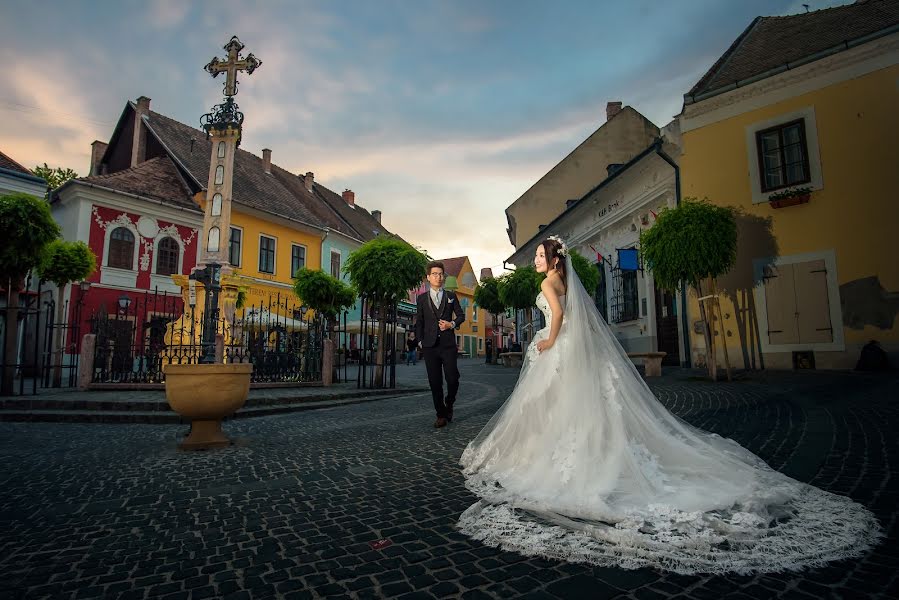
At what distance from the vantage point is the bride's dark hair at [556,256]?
4332 millimetres

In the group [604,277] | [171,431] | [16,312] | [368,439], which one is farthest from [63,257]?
[604,277]

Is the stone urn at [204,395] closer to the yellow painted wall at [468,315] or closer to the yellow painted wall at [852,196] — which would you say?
the yellow painted wall at [852,196]

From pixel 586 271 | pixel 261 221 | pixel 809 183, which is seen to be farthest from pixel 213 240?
pixel 809 183

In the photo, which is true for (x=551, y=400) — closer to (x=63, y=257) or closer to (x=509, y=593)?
(x=509, y=593)

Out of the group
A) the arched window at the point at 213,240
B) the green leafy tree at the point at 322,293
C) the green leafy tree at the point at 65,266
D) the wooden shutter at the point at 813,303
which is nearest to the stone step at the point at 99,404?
the arched window at the point at 213,240

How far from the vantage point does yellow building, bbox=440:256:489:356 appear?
59.4 m

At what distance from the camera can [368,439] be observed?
219 inches

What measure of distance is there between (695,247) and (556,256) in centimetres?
715

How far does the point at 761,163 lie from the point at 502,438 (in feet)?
40.2

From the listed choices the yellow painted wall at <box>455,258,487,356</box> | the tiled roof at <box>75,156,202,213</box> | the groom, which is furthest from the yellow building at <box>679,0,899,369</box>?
the yellow painted wall at <box>455,258,487,356</box>

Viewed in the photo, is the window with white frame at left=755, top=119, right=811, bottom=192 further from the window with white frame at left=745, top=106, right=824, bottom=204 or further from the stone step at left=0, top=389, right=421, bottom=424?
the stone step at left=0, top=389, right=421, bottom=424

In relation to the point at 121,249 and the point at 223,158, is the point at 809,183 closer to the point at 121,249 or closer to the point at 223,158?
the point at 223,158

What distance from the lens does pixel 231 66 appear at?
36.4ft

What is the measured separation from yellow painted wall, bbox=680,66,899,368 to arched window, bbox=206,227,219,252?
13.3 meters
